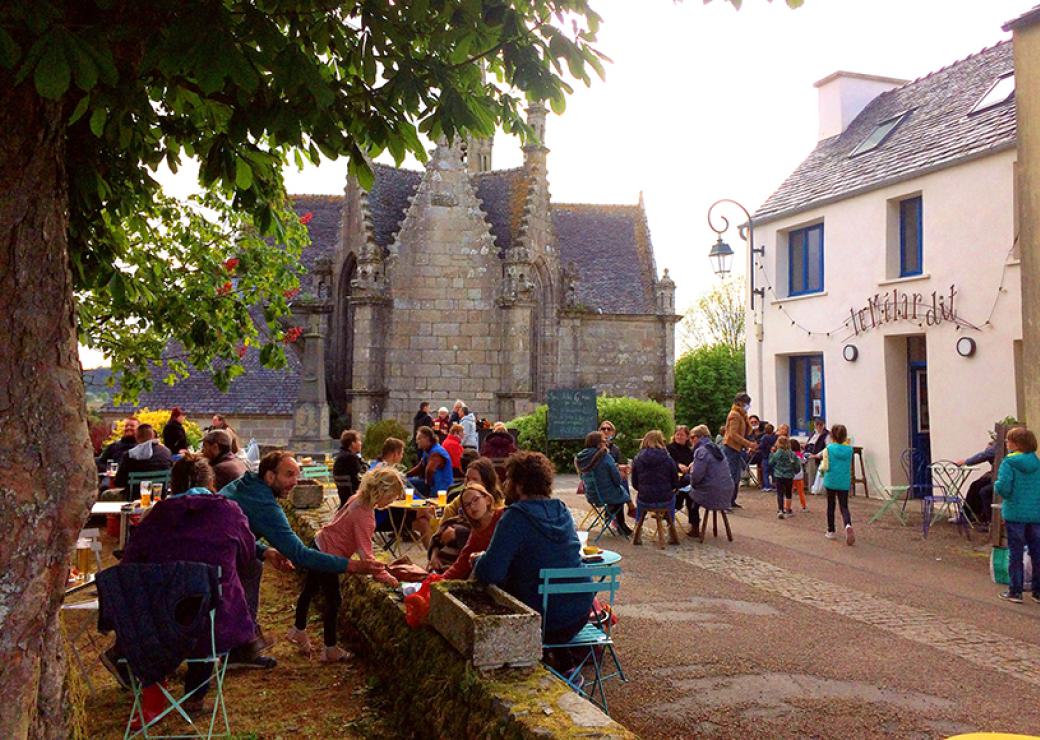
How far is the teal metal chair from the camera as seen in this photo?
37.4ft

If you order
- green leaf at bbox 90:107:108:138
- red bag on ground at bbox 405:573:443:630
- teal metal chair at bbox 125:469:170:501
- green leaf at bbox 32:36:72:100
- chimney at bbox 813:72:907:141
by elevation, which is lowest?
red bag on ground at bbox 405:573:443:630

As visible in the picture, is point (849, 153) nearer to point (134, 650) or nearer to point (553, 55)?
point (553, 55)

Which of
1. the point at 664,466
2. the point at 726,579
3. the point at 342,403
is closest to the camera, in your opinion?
the point at 726,579

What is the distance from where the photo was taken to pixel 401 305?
21016mm

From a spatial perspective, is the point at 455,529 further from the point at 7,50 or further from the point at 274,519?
the point at 7,50

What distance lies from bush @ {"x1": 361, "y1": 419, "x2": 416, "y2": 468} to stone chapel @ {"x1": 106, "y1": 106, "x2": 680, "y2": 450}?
1.38 m

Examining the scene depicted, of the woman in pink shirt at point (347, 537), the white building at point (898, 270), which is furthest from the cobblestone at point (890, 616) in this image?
the white building at point (898, 270)

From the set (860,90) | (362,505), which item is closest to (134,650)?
(362,505)

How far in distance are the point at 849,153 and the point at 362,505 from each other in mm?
15243

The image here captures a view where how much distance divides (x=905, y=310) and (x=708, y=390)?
19.0 meters

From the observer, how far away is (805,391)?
18469 mm

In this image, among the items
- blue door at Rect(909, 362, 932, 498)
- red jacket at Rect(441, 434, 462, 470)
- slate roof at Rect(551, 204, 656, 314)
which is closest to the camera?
red jacket at Rect(441, 434, 462, 470)

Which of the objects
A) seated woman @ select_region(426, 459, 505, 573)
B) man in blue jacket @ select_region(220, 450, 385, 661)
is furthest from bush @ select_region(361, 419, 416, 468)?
man in blue jacket @ select_region(220, 450, 385, 661)

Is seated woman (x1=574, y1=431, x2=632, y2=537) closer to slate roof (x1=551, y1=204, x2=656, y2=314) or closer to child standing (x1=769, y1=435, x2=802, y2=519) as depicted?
child standing (x1=769, y1=435, x2=802, y2=519)
